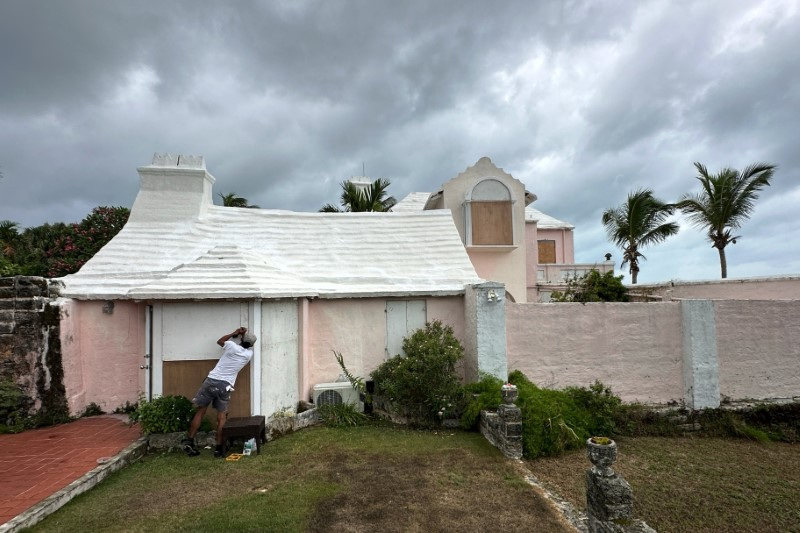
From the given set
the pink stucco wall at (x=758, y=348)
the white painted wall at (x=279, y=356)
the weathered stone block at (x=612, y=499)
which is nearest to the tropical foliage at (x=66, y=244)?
the white painted wall at (x=279, y=356)

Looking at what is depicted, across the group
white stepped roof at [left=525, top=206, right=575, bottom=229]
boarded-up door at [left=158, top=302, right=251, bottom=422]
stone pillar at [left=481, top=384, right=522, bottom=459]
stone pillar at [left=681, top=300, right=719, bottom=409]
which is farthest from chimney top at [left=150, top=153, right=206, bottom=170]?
white stepped roof at [left=525, top=206, right=575, bottom=229]

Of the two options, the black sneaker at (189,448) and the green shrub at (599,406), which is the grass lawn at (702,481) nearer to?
the green shrub at (599,406)

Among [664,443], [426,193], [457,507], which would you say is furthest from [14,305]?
[426,193]

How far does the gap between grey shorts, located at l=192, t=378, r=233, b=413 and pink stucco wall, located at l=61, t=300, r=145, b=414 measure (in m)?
2.72

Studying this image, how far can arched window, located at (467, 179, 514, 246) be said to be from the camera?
14586 mm

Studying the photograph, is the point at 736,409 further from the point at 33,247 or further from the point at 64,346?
the point at 33,247

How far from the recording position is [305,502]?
491 centimetres

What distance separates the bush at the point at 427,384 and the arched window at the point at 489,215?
23.9 ft

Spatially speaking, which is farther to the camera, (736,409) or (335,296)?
(335,296)

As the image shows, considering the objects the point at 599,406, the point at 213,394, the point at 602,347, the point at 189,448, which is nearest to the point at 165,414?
the point at 189,448

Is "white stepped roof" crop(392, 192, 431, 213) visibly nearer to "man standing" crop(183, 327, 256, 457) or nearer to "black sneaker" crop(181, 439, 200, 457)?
"man standing" crop(183, 327, 256, 457)

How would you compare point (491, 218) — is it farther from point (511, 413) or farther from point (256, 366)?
point (256, 366)

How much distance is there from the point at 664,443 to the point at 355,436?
19.5 ft

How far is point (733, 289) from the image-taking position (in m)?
11.9
